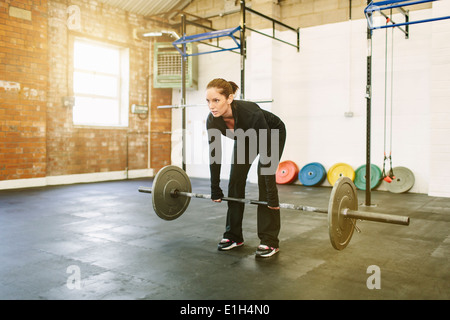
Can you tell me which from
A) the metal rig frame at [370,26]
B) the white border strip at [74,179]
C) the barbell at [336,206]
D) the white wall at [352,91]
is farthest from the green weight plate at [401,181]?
the white border strip at [74,179]

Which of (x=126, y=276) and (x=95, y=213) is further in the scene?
(x=95, y=213)

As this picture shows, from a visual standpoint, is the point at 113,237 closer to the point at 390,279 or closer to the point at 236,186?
the point at 236,186

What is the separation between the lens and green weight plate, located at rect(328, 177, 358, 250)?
2160mm

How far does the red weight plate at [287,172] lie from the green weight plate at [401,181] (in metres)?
1.56

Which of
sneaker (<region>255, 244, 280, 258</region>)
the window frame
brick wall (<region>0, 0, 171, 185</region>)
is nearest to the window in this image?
the window frame

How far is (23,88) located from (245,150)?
472 centimetres

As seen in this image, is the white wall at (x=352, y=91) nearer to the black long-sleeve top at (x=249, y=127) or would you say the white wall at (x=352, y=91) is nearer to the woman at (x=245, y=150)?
the woman at (x=245, y=150)

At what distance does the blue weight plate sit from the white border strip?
316 centimetres

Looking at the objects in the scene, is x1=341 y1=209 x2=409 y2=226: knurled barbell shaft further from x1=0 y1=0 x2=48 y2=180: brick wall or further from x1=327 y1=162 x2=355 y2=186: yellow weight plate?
x1=0 y1=0 x2=48 y2=180: brick wall

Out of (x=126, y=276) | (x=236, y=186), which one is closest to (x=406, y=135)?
(x=236, y=186)

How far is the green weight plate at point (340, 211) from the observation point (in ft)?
7.09

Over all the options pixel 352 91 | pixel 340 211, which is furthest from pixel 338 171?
pixel 340 211

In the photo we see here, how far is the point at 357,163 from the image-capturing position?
20.8 ft

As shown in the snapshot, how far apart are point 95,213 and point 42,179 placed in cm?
265
